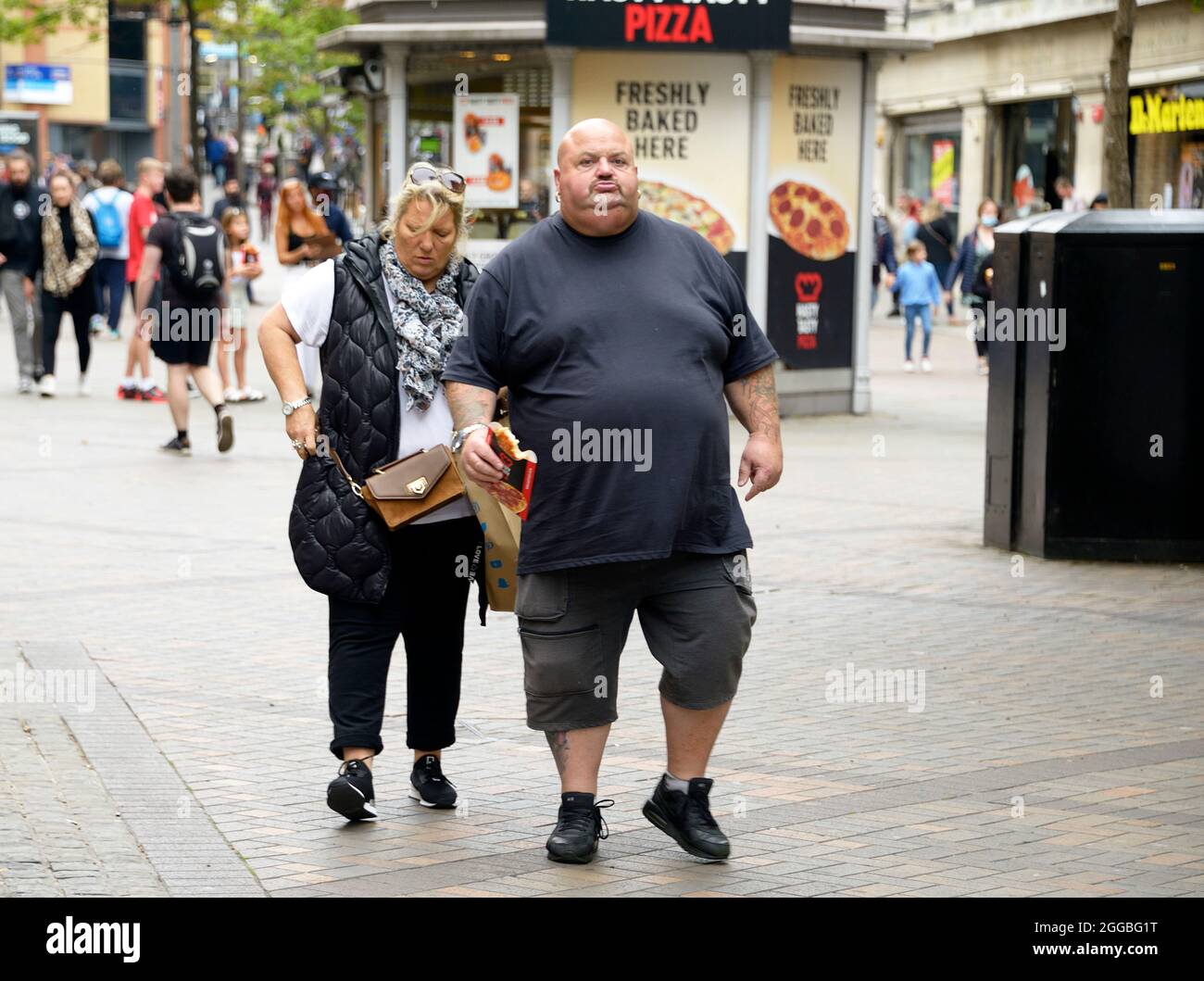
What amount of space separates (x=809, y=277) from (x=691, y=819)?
11.3 m

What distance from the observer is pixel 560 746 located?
511 cm

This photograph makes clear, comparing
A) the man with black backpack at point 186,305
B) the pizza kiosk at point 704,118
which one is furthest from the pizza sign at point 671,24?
the man with black backpack at point 186,305

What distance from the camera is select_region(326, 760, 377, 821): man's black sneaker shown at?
5270 mm

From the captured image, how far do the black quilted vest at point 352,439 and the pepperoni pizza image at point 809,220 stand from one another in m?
10.6

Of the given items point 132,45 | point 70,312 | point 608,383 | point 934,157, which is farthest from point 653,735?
point 132,45

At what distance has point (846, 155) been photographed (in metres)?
16.1

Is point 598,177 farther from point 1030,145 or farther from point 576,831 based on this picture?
point 1030,145

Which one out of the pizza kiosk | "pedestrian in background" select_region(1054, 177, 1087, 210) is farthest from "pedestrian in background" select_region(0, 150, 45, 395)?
"pedestrian in background" select_region(1054, 177, 1087, 210)

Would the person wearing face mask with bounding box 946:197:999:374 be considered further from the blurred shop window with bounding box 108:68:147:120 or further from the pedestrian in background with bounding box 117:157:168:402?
the blurred shop window with bounding box 108:68:147:120

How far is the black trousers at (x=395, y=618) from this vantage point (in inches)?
212

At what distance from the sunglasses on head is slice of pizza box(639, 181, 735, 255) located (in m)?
9.89

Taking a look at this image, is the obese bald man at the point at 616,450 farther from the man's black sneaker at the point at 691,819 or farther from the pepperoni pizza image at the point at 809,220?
the pepperoni pizza image at the point at 809,220
